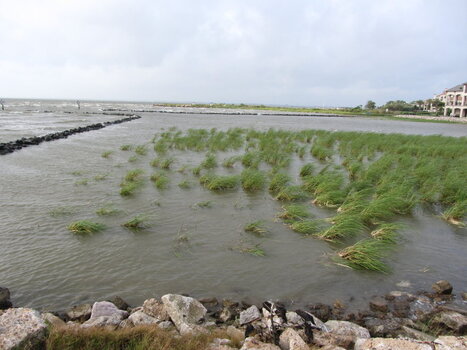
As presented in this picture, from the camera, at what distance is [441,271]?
22.1 ft

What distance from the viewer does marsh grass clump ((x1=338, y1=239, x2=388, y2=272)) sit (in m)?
6.61

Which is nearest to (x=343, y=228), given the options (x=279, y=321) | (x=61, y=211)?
(x=279, y=321)

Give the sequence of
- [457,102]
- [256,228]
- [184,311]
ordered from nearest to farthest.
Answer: [184,311] < [256,228] < [457,102]

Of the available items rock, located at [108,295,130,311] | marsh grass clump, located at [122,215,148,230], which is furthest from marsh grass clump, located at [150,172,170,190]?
rock, located at [108,295,130,311]

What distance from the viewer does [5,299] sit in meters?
5.01

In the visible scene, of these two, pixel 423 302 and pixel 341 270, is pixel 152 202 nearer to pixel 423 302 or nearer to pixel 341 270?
pixel 341 270

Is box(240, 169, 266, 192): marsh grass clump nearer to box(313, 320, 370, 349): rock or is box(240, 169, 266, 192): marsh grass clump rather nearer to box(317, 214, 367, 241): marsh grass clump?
box(317, 214, 367, 241): marsh grass clump

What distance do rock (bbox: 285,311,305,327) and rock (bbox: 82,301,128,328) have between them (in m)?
2.50

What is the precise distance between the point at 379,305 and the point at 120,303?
450 cm

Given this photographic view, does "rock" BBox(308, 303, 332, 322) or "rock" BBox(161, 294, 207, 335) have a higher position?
"rock" BBox(161, 294, 207, 335)

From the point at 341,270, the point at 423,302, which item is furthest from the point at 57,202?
the point at 423,302

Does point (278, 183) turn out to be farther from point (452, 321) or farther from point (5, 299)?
point (5, 299)

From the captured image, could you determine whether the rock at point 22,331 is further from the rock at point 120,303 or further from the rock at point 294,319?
the rock at point 294,319

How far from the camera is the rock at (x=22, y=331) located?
323 centimetres
